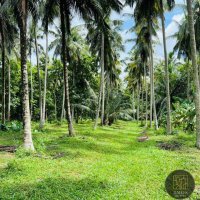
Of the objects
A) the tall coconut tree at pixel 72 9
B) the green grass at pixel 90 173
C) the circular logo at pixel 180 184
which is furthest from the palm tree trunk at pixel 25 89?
the circular logo at pixel 180 184

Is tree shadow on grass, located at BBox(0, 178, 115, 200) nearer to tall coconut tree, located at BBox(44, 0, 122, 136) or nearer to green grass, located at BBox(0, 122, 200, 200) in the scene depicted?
green grass, located at BBox(0, 122, 200, 200)

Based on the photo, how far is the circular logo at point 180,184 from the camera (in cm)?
625

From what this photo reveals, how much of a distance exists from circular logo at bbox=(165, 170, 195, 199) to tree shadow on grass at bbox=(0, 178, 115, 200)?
1571mm

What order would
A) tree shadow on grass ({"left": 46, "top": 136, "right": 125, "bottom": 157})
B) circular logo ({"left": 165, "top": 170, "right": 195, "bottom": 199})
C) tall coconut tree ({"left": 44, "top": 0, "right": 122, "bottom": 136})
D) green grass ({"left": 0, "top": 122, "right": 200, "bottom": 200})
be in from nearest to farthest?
circular logo ({"left": 165, "top": 170, "right": 195, "bottom": 199}), green grass ({"left": 0, "top": 122, "right": 200, "bottom": 200}), tree shadow on grass ({"left": 46, "top": 136, "right": 125, "bottom": 157}), tall coconut tree ({"left": 44, "top": 0, "right": 122, "bottom": 136})

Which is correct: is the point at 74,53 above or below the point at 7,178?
above

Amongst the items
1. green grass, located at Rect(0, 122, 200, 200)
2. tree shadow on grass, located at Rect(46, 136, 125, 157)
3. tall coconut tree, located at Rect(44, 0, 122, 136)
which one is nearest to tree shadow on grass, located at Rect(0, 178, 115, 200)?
green grass, located at Rect(0, 122, 200, 200)

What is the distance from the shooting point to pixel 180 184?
20.5 ft

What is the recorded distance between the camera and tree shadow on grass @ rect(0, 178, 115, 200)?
695cm

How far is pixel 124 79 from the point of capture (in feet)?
202

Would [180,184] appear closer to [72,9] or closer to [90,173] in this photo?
[90,173]

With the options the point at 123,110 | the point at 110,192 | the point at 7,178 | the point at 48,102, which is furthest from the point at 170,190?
the point at 48,102

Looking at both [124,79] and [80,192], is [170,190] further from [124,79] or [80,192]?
[124,79]

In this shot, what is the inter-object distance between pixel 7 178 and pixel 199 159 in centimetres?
672

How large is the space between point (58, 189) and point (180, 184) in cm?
280
